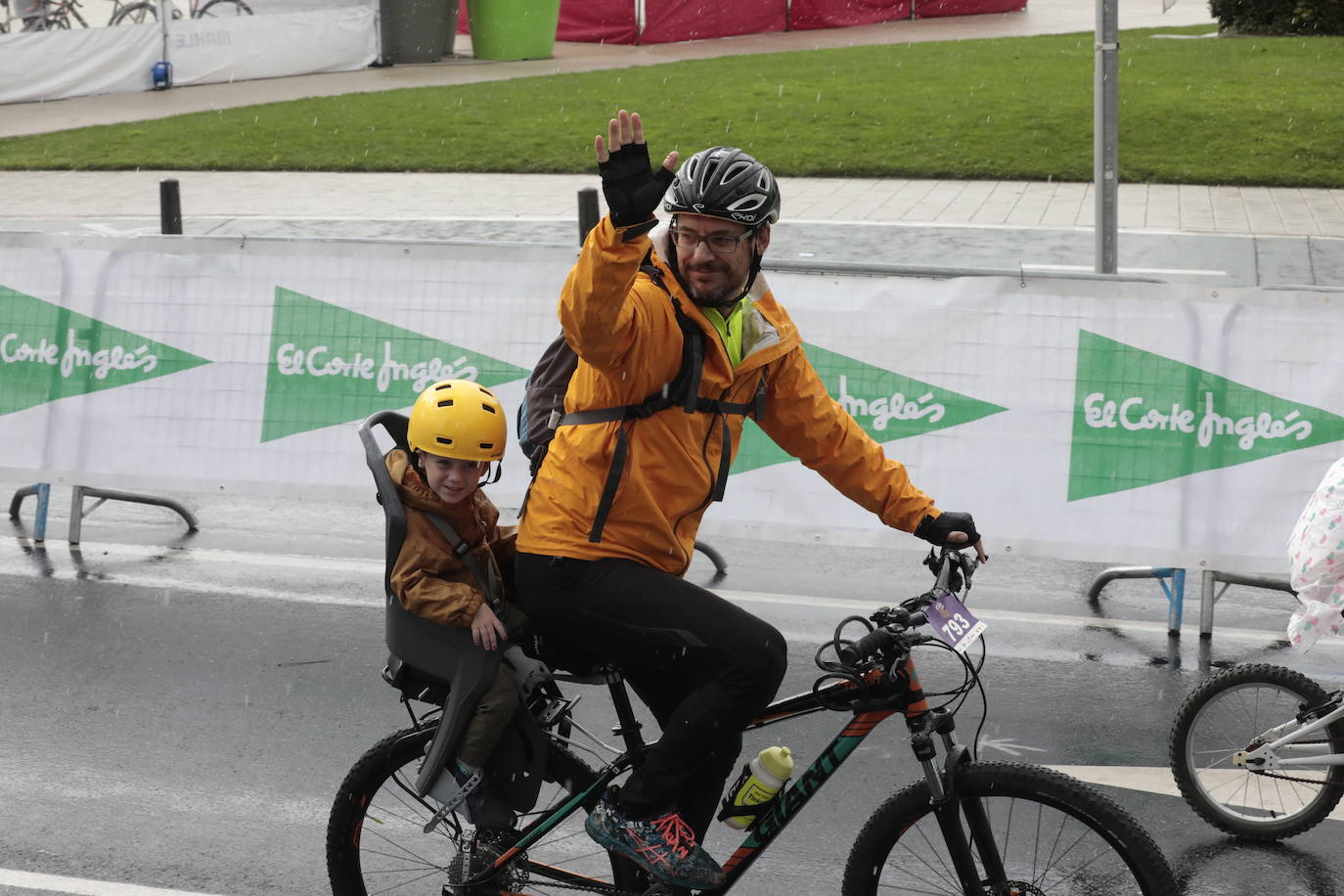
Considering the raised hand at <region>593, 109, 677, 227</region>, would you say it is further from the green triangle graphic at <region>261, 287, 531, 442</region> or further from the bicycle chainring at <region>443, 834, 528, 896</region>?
the green triangle graphic at <region>261, 287, 531, 442</region>

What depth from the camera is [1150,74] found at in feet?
72.8

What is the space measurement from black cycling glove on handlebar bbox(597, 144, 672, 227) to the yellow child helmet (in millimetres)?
949

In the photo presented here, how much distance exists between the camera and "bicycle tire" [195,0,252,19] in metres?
24.1

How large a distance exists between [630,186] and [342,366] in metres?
4.71

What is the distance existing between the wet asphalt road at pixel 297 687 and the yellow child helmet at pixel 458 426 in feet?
5.27

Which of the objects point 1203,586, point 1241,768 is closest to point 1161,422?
point 1203,586

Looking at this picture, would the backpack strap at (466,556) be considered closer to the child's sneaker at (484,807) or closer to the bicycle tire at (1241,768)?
the child's sneaker at (484,807)

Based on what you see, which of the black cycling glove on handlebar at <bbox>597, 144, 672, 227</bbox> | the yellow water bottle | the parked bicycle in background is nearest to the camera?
the black cycling glove on handlebar at <bbox>597, 144, 672, 227</bbox>

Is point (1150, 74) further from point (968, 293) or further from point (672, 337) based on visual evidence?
point (672, 337)

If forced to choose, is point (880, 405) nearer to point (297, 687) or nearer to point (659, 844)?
point (297, 687)

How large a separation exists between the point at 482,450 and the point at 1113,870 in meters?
1.83

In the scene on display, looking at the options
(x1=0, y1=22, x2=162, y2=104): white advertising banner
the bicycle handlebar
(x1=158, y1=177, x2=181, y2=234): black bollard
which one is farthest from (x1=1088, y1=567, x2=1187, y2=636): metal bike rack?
(x1=0, y1=22, x2=162, y2=104): white advertising banner

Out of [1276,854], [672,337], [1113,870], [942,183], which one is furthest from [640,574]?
[942,183]

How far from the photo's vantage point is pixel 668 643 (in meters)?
3.75
